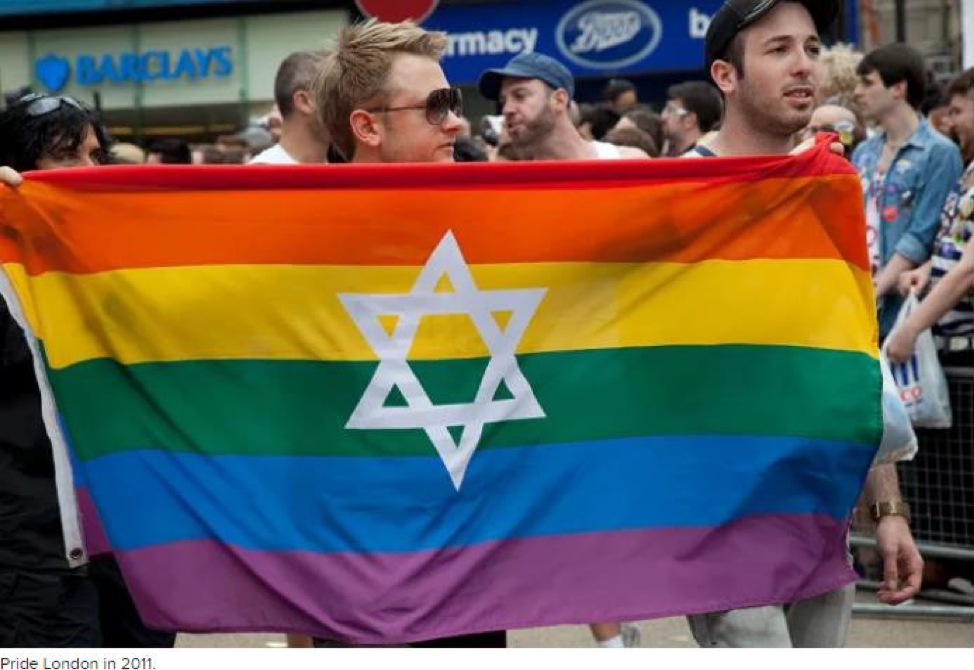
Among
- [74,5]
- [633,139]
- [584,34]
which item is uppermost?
[633,139]

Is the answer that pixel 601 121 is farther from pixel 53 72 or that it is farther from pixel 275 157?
pixel 53 72

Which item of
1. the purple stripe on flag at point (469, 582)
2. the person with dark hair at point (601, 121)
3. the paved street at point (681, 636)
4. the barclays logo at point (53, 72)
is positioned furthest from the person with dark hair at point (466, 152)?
the barclays logo at point (53, 72)

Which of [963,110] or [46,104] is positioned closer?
[46,104]

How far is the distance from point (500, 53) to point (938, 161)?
2016 centimetres

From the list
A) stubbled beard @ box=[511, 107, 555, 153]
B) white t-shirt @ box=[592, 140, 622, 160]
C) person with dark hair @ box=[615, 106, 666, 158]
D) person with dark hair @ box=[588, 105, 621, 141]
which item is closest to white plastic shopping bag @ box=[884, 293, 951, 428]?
white t-shirt @ box=[592, 140, 622, 160]

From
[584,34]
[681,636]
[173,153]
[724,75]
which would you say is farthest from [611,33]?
[724,75]

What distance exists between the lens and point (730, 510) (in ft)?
13.9

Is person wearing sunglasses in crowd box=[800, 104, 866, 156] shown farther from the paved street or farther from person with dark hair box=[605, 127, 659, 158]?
the paved street

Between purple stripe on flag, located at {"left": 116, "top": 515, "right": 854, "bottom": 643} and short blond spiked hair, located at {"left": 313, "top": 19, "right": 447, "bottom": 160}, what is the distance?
3.28 feet

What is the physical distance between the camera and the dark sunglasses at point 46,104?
5.12 m

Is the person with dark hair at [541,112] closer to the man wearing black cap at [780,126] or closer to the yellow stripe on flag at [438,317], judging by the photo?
the man wearing black cap at [780,126]

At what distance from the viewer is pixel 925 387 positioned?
26.1ft

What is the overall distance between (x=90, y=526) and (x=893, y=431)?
71.2 inches

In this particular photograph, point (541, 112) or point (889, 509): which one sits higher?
point (541, 112)
